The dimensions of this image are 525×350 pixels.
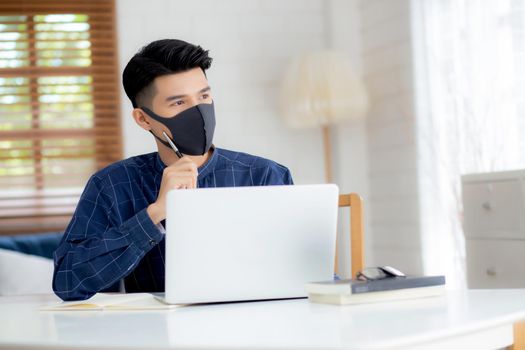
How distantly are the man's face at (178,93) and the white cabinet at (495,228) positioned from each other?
113 cm

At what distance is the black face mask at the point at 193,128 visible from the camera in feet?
6.47

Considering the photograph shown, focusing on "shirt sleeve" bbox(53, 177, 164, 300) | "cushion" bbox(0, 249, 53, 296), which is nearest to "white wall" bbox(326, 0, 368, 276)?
"cushion" bbox(0, 249, 53, 296)

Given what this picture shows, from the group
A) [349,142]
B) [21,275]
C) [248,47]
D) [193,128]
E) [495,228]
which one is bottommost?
[21,275]

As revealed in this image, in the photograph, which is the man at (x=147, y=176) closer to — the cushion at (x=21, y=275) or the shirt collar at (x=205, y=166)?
the shirt collar at (x=205, y=166)

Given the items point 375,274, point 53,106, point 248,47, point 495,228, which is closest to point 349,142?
point 248,47

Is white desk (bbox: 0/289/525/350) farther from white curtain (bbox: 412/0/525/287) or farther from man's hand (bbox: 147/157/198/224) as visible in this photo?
white curtain (bbox: 412/0/525/287)

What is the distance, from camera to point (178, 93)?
1999mm

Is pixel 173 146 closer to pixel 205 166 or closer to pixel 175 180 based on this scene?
pixel 205 166

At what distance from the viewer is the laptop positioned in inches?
58.4

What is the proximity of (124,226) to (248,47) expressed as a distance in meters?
2.73

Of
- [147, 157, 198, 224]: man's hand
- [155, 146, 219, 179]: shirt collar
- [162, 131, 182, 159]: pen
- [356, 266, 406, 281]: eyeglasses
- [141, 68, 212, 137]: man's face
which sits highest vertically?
[141, 68, 212, 137]: man's face

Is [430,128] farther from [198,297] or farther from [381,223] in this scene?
[198,297]

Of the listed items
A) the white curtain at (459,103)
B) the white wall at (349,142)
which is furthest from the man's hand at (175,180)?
the white wall at (349,142)

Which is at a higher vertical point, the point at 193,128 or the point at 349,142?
the point at 349,142
